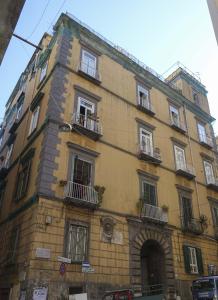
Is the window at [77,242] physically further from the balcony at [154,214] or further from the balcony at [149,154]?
the balcony at [149,154]

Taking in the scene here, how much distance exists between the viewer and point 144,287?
669 inches

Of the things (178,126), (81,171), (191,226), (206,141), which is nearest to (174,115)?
(178,126)

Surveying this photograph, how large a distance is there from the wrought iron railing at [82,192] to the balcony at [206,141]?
1441 centimetres

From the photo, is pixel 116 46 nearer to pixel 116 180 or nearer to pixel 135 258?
pixel 116 180

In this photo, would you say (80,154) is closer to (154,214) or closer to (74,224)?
(74,224)

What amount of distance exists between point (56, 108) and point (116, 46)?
9.25 metres

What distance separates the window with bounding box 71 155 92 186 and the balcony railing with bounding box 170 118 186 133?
1008 centimetres

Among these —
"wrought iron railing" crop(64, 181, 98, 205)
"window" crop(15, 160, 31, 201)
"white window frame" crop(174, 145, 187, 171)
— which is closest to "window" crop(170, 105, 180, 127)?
"white window frame" crop(174, 145, 187, 171)

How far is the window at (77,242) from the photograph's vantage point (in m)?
13.6

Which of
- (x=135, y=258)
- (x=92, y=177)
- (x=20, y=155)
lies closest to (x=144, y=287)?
(x=135, y=258)

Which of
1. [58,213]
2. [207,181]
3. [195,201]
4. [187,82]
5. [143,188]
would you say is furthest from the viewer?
[187,82]

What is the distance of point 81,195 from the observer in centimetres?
1488

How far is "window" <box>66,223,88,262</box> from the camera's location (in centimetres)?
1359

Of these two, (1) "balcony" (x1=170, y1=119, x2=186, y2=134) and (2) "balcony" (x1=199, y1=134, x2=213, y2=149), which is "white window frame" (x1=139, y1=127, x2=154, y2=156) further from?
(2) "balcony" (x1=199, y1=134, x2=213, y2=149)
